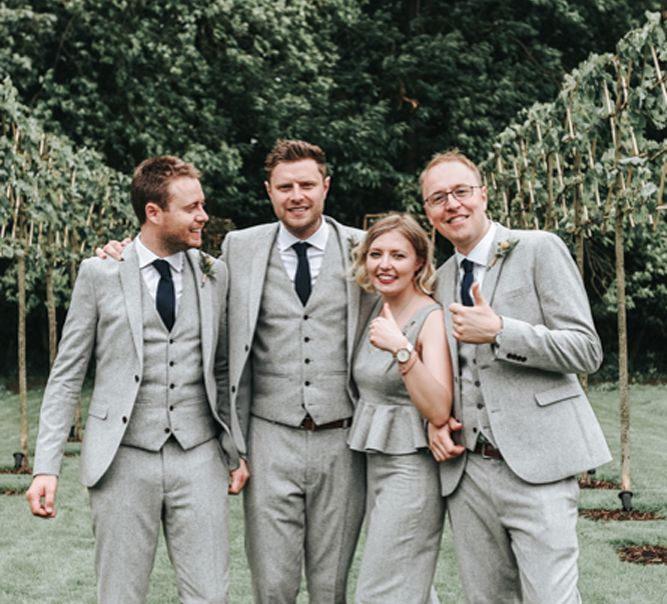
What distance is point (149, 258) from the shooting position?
3.92m

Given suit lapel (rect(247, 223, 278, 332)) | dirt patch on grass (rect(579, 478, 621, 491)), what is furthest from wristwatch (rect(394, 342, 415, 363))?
dirt patch on grass (rect(579, 478, 621, 491))

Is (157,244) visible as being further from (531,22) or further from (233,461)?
(531,22)

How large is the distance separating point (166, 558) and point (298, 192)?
311 cm

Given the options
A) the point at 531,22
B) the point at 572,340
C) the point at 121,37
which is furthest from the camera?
the point at 531,22

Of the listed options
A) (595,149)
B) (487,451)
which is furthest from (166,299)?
(595,149)

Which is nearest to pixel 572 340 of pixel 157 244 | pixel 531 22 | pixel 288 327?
pixel 288 327

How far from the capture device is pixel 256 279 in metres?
4.09

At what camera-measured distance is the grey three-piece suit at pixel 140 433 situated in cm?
376

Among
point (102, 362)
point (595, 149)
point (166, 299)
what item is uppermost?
point (595, 149)

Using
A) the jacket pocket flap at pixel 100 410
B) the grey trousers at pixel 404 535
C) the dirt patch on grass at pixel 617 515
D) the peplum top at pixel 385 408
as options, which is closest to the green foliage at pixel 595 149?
the dirt patch on grass at pixel 617 515

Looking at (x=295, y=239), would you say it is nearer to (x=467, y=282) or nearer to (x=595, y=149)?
(x=467, y=282)

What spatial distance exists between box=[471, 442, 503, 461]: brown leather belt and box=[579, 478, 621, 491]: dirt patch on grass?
4892 millimetres

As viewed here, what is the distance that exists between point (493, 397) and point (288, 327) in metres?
0.90

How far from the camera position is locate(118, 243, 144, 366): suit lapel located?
3.77 meters
